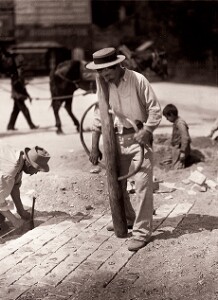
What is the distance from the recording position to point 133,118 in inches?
221

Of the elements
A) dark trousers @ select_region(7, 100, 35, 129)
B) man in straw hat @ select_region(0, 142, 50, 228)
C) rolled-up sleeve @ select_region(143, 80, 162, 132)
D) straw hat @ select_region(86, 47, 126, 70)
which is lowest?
dark trousers @ select_region(7, 100, 35, 129)

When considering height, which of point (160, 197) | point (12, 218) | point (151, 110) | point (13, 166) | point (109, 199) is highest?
point (151, 110)

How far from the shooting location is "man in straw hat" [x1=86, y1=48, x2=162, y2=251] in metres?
5.48

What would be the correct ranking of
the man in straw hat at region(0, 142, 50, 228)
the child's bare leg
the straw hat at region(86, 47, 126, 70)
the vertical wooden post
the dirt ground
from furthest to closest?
the child's bare leg < the man in straw hat at region(0, 142, 50, 228) < the vertical wooden post < the straw hat at region(86, 47, 126, 70) < the dirt ground

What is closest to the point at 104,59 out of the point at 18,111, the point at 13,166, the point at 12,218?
the point at 13,166

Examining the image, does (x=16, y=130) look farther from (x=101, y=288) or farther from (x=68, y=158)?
(x=101, y=288)

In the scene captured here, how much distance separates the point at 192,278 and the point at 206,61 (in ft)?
76.6

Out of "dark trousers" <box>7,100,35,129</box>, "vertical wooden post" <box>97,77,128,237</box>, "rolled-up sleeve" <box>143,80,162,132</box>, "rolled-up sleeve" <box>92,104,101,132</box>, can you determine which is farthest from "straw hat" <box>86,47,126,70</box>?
"dark trousers" <box>7,100,35,129</box>

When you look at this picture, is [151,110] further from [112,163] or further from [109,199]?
[109,199]

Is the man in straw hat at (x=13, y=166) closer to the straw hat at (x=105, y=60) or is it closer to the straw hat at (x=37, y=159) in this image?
the straw hat at (x=37, y=159)

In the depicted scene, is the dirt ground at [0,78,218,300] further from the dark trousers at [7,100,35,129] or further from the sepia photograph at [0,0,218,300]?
the dark trousers at [7,100,35,129]

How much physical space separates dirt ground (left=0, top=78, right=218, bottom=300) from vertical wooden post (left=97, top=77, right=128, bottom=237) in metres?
0.43

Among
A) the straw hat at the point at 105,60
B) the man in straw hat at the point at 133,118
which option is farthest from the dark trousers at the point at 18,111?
the straw hat at the point at 105,60

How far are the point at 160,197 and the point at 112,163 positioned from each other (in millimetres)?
2363
